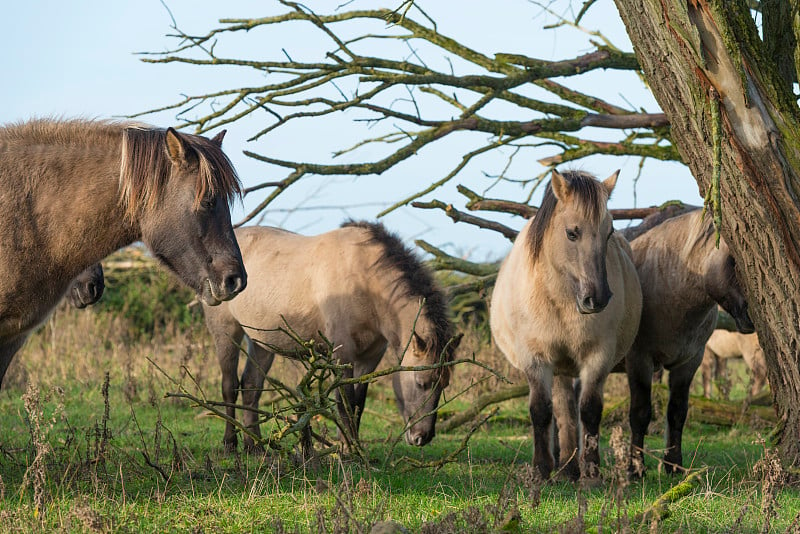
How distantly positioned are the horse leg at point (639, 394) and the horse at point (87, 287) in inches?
172

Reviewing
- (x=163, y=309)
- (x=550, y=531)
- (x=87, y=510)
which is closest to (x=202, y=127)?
(x=87, y=510)

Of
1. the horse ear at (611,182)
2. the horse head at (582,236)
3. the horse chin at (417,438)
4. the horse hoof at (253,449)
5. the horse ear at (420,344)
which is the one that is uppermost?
the horse ear at (611,182)

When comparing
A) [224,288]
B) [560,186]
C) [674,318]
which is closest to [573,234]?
[560,186]

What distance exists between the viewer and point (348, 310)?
821 cm

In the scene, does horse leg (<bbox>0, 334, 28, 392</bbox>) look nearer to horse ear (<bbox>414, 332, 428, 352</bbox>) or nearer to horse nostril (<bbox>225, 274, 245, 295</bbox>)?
horse nostril (<bbox>225, 274, 245, 295</bbox>)

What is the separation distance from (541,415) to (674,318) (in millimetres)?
1634

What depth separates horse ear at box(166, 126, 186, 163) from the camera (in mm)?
5309

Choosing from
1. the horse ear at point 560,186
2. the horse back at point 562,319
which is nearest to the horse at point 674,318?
the horse back at point 562,319

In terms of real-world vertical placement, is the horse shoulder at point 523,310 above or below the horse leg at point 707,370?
above

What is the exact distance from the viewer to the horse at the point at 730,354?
1268 centimetres

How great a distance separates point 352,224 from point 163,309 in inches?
348

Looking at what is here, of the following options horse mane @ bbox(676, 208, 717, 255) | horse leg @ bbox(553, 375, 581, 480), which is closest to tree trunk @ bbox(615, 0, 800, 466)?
horse mane @ bbox(676, 208, 717, 255)

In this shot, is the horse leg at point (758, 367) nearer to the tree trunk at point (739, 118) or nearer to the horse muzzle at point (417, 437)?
the horse muzzle at point (417, 437)

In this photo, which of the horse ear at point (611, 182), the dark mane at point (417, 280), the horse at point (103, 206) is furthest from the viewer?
the dark mane at point (417, 280)
